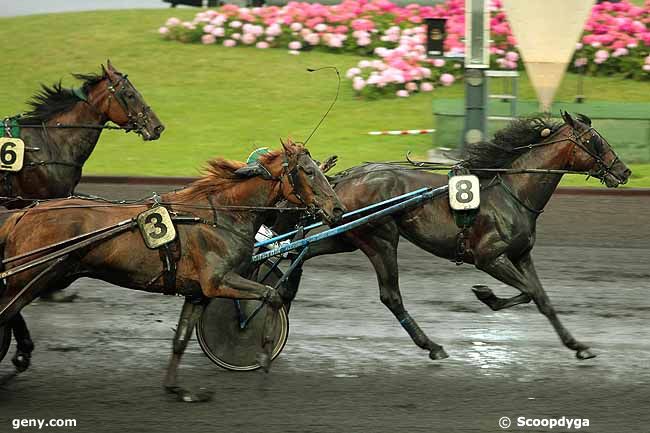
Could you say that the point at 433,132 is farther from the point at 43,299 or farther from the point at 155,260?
the point at 155,260

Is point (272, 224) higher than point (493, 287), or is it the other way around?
point (272, 224)

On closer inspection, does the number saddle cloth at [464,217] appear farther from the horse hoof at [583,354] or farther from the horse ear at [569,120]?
the horse hoof at [583,354]

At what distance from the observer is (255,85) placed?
60.6ft

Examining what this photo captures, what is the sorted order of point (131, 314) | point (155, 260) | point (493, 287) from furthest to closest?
point (493, 287)
point (131, 314)
point (155, 260)

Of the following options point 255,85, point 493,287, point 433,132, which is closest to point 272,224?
point 493,287

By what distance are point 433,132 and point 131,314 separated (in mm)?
7358

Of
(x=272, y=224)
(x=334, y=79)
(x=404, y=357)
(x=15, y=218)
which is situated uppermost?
(x=15, y=218)

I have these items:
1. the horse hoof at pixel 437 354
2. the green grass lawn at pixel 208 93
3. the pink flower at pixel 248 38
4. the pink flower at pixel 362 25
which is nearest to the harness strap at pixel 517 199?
the horse hoof at pixel 437 354

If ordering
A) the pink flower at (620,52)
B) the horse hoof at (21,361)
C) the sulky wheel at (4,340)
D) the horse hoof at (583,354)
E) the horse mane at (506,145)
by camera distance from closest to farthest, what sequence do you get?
the sulky wheel at (4,340)
the horse hoof at (21,361)
the horse hoof at (583,354)
the horse mane at (506,145)
the pink flower at (620,52)

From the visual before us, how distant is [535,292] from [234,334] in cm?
221

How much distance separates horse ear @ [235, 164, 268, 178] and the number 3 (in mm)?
609

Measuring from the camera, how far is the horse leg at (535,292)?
25.9 feet

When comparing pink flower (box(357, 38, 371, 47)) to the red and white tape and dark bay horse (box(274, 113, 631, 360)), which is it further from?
dark bay horse (box(274, 113, 631, 360))

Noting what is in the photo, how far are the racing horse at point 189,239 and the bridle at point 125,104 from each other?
97.1 inches
